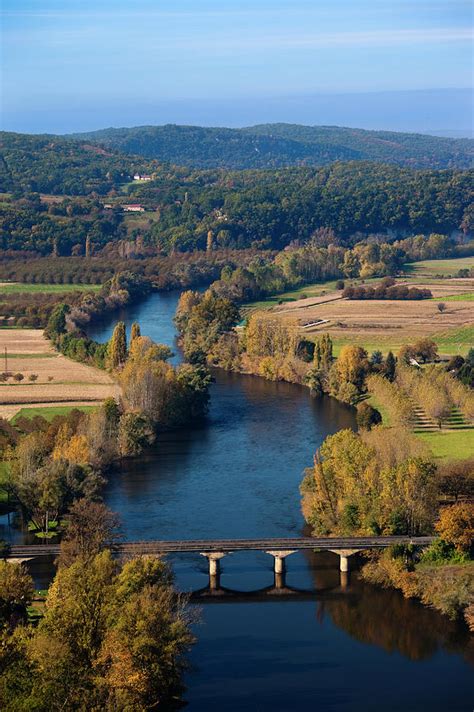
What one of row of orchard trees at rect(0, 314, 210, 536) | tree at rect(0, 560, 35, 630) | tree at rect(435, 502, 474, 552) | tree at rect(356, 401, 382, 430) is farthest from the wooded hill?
tree at rect(0, 560, 35, 630)

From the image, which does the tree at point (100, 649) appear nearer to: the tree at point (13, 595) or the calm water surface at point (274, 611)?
the tree at point (13, 595)

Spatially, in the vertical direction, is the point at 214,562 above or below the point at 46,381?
below

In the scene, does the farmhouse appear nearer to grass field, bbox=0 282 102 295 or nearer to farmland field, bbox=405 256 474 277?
grass field, bbox=0 282 102 295

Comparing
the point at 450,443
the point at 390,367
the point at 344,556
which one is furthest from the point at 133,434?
the point at 390,367

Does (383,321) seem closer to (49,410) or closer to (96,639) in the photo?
(49,410)

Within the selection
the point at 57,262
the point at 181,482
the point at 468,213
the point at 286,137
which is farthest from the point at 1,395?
the point at 286,137

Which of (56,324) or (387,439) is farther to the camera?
(56,324)

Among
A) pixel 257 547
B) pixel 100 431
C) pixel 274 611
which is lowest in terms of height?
pixel 274 611

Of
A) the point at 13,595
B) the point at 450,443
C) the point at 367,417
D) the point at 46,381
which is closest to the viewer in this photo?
the point at 13,595
